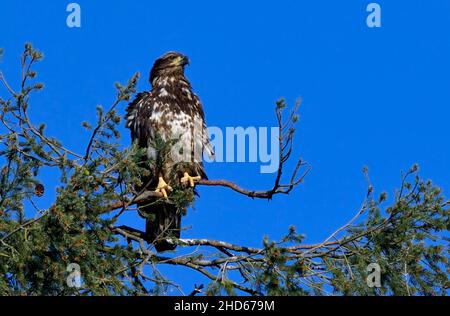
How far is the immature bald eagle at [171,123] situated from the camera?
12.8m

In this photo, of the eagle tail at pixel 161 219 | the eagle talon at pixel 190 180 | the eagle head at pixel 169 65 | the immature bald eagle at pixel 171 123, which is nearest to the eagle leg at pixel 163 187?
the immature bald eagle at pixel 171 123

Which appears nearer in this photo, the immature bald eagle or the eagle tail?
the eagle tail

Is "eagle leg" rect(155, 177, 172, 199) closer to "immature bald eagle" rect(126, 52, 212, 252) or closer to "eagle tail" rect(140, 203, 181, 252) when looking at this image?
"immature bald eagle" rect(126, 52, 212, 252)

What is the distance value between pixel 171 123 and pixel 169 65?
3.17ft

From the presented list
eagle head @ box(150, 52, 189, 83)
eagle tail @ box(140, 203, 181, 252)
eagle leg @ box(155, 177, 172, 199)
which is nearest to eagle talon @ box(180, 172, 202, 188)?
eagle tail @ box(140, 203, 181, 252)

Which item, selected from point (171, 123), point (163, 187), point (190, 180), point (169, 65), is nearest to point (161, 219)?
point (190, 180)

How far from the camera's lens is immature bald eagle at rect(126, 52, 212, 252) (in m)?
12.8

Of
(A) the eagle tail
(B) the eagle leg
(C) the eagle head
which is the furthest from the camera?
(C) the eagle head

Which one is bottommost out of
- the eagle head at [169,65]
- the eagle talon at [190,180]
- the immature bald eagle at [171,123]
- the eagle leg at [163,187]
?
the eagle leg at [163,187]

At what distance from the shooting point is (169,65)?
44.9ft

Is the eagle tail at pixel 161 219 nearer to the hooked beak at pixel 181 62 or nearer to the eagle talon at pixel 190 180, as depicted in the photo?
the eagle talon at pixel 190 180

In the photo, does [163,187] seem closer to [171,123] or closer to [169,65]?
[171,123]
